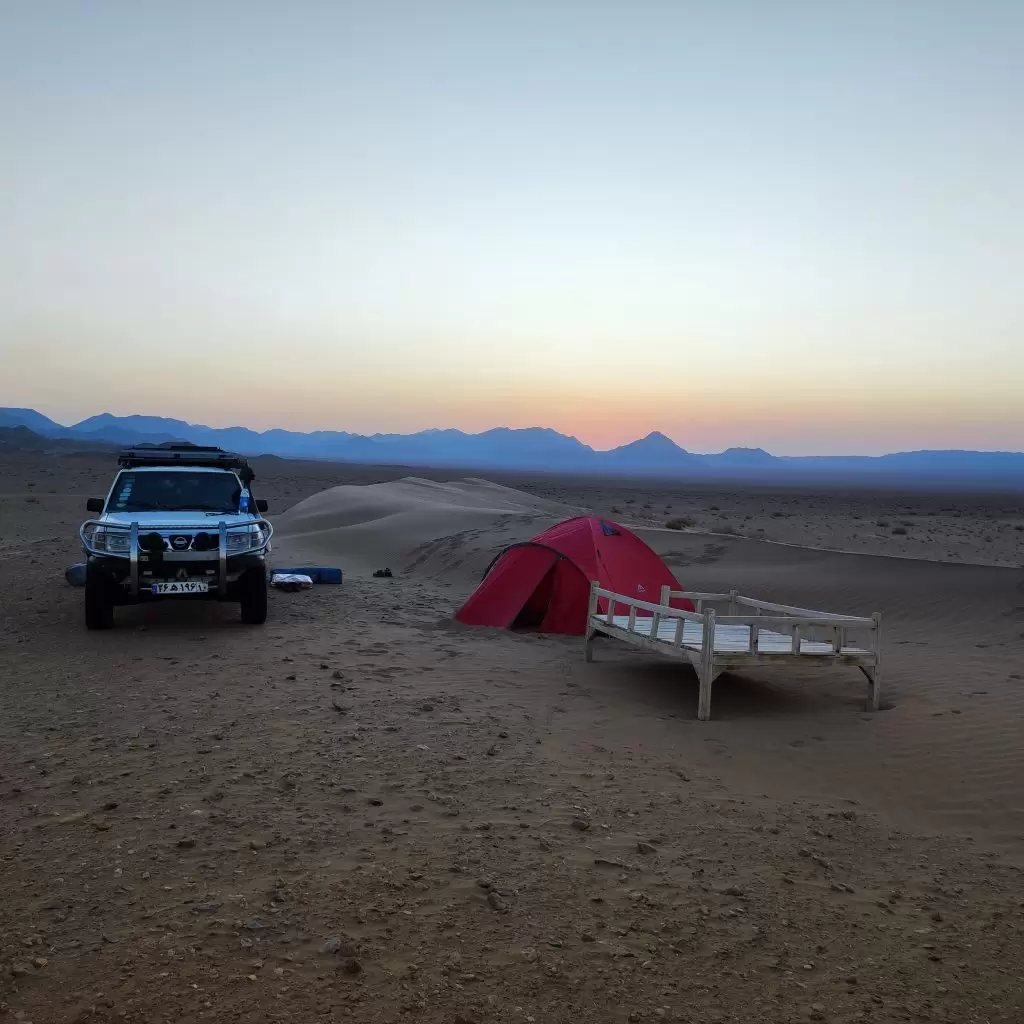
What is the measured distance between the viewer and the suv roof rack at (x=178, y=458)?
41.2 ft

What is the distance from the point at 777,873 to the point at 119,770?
14.0ft

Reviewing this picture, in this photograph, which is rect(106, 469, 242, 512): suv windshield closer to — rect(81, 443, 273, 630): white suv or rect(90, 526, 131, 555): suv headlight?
rect(81, 443, 273, 630): white suv

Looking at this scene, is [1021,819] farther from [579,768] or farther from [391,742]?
[391,742]

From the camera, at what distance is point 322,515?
27062mm

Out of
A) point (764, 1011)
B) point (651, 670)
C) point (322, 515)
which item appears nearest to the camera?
point (764, 1011)

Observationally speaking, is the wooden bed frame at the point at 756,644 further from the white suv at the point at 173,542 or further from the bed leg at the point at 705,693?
the white suv at the point at 173,542

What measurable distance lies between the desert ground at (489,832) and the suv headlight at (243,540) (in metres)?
1.01

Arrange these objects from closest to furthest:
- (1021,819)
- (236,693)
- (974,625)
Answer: (1021,819)
(236,693)
(974,625)

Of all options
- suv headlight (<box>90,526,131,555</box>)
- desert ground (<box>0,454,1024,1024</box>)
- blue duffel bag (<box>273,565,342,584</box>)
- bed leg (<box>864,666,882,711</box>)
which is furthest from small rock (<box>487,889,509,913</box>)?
blue duffel bag (<box>273,565,342,584</box>)

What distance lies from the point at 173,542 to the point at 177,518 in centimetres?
60

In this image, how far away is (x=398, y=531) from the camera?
2236 cm

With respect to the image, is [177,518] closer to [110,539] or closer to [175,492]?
[110,539]

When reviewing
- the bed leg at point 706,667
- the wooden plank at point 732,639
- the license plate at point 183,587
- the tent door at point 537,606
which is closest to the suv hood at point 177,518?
the license plate at point 183,587

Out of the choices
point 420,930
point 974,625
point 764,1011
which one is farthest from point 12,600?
point 974,625
